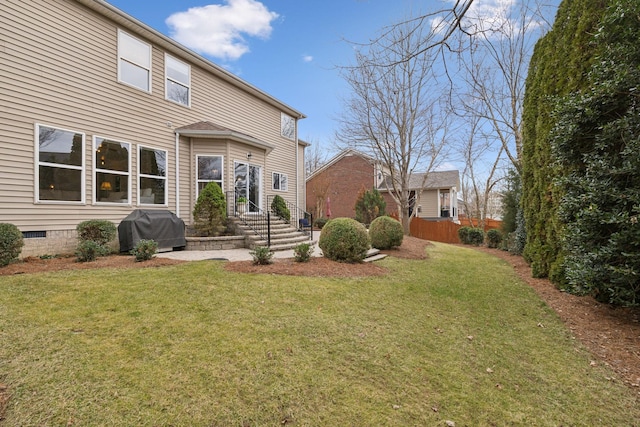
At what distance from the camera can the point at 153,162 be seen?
31.8 ft

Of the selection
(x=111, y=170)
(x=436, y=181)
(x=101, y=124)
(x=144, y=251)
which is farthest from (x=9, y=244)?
(x=436, y=181)

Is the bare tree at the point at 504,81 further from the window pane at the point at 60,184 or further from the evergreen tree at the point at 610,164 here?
the window pane at the point at 60,184

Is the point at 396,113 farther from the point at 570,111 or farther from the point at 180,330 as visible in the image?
the point at 180,330

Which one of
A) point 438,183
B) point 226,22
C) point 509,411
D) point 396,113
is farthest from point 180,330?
point 438,183

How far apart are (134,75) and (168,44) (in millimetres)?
1609

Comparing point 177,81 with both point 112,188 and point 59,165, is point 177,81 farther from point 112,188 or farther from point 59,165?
point 59,165

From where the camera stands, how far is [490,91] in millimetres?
13070

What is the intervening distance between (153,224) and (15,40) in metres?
5.03

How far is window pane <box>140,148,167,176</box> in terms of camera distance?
30.9 feet

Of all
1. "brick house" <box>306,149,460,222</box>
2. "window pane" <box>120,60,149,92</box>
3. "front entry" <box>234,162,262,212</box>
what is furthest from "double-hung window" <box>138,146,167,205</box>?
"brick house" <box>306,149,460,222</box>

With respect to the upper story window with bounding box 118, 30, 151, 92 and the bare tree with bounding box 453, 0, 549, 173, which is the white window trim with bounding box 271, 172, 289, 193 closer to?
the upper story window with bounding box 118, 30, 151, 92

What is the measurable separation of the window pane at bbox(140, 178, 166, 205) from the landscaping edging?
1750 millimetres

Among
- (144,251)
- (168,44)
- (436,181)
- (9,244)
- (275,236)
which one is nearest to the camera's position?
(9,244)

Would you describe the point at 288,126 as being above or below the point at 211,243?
above
